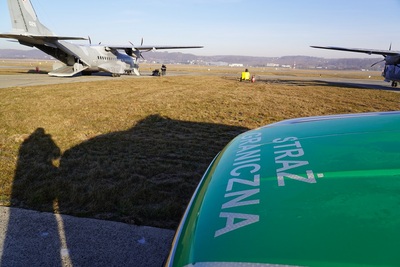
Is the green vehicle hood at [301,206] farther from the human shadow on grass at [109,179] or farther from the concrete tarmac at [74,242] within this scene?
the human shadow on grass at [109,179]

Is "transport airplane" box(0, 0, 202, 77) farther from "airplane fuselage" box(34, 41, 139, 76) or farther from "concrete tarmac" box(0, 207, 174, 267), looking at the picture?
"concrete tarmac" box(0, 207, 174, 267)

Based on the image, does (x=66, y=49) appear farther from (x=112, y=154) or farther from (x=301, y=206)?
(x=301, y=206)

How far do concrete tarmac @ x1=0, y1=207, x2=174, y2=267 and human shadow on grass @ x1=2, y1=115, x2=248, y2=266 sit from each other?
2 cm

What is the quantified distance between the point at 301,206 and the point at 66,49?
25.8 m

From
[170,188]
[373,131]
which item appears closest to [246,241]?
[373,131]

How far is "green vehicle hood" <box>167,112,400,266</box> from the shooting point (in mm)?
1036

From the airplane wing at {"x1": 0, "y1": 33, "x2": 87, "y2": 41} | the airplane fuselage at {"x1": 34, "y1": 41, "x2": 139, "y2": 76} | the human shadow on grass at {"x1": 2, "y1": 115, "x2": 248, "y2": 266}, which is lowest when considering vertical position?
the human shadow on grass at {"x1": 2, "y1": 115, "x2": 248, "y2": 266}

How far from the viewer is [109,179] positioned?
428 cm

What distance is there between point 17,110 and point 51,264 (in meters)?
8.25

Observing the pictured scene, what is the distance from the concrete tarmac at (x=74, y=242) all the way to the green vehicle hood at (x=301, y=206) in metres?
1.16

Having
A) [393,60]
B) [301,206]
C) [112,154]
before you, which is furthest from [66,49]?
[301,206]

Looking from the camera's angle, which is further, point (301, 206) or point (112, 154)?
point (112, 154)

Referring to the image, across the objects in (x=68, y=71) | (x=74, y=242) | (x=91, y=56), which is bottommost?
(x=74, y=242)

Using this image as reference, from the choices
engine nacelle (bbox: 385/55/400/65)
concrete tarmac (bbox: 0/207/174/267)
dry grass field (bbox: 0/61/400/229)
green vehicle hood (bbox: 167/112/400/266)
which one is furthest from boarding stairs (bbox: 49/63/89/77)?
green vehicle hood (bbox: 167/112/400/266)
